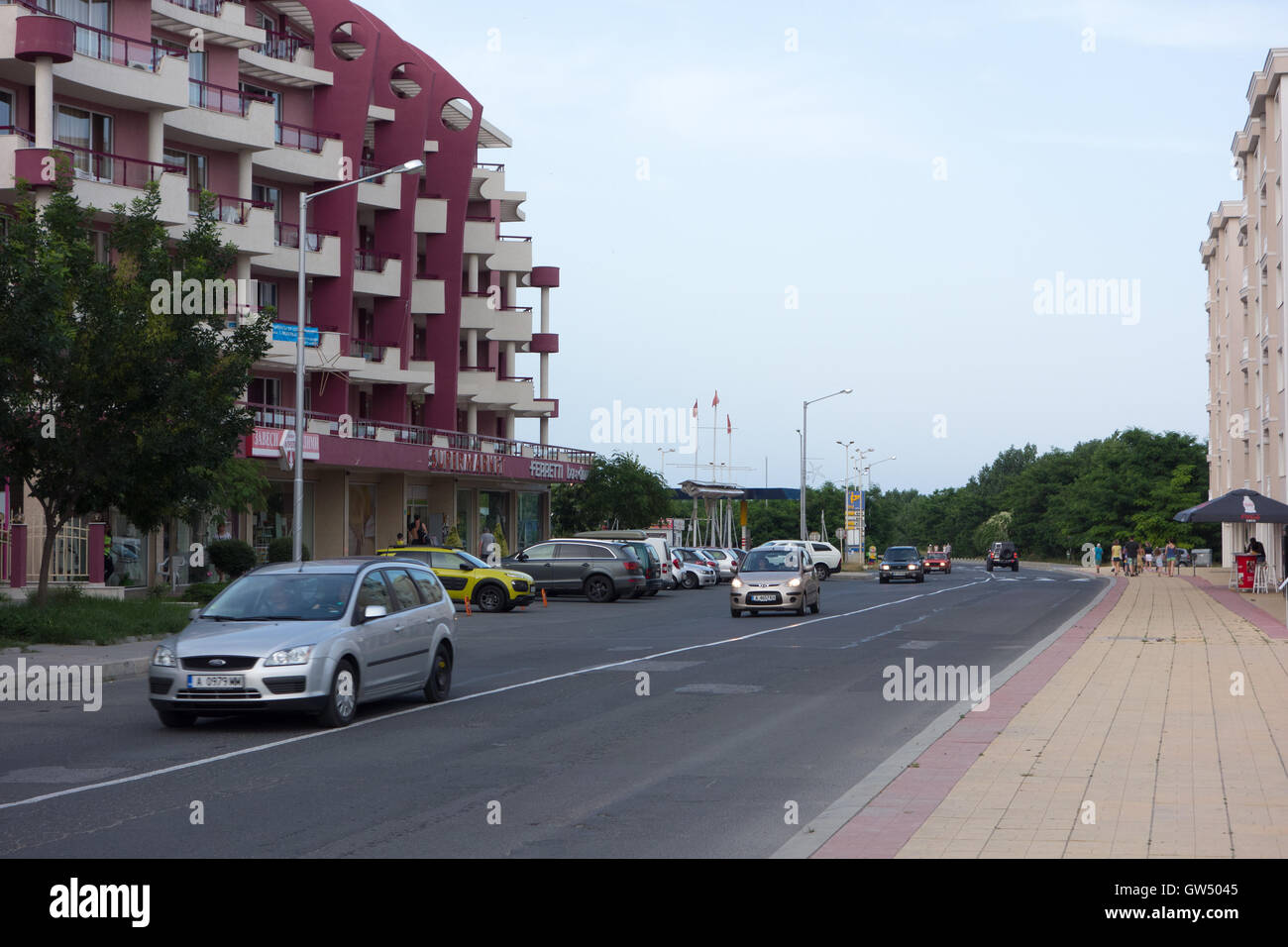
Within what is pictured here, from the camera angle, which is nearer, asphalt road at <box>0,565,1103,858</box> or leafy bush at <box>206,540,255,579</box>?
asphalt road at <box>0,565,1103,858</box>

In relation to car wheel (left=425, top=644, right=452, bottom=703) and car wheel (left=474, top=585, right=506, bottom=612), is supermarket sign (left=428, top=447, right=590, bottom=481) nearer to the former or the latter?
car wheel (left=474, top=585, right=506, bottom=612)

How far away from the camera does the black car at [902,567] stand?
A: 57.8 m

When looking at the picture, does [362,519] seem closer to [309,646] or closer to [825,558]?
[825,558]

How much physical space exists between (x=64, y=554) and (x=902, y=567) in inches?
1430

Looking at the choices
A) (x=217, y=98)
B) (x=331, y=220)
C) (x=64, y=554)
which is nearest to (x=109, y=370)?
(x=64, y=554)

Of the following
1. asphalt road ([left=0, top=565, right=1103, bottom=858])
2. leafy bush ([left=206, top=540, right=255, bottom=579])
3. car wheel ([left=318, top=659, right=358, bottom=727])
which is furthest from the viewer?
leafy bush ([left=206, top=540, right=255, bottom=579])

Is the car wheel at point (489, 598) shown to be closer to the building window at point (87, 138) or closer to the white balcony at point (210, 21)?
the building window at point (87, 138)

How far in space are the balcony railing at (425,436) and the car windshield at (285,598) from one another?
23866 mm

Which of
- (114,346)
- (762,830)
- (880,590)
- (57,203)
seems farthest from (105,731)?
(880,590)

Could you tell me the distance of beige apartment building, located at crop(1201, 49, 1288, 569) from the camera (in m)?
49.0

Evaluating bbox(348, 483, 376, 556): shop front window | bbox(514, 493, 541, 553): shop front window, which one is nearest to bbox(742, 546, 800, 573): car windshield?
bbox(348, 483, 376, 556): shop front window

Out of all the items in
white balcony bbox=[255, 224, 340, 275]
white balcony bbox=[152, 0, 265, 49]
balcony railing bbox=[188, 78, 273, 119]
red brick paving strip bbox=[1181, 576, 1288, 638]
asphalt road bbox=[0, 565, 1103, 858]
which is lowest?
red brick paving strip bbox=[1181, 576, 1288, 638]

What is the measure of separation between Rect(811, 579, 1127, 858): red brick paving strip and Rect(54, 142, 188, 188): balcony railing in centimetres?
3058

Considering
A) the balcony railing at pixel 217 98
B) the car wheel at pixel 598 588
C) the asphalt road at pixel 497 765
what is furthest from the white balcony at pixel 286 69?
the asphalt road at pixel 497 765
